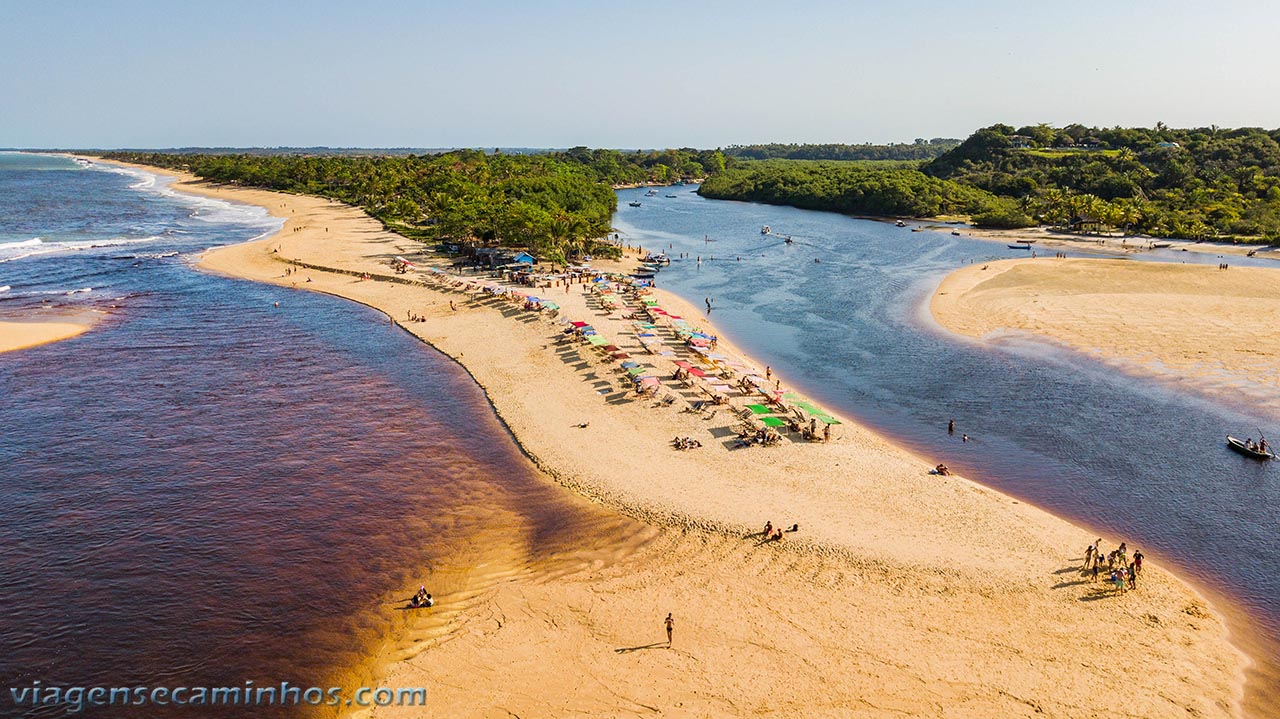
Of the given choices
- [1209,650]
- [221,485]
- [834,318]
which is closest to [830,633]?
[1209,650]

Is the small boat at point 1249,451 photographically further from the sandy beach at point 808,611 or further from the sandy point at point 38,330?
the sandy point at point 38,330

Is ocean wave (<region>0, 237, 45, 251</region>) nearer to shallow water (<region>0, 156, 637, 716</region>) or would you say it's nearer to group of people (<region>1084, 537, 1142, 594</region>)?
shallow water (<region>0, 156, 637, 716</region>)

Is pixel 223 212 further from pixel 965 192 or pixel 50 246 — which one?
pixel 965 192

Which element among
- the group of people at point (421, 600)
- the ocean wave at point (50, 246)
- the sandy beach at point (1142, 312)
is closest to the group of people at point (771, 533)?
the group of people at point (421, 600)

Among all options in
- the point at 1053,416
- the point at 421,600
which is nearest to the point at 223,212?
the point at 421,600

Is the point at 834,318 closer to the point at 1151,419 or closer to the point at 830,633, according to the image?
the point at 1151,419

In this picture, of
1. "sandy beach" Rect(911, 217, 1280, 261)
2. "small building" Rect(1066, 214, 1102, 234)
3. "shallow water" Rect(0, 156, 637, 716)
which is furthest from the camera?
"small building" Rect(1066, 214, 1102, 234)

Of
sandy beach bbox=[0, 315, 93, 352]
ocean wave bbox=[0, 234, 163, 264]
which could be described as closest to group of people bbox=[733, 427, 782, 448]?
sandy beach bbox=[0, 315, 93, 352]
